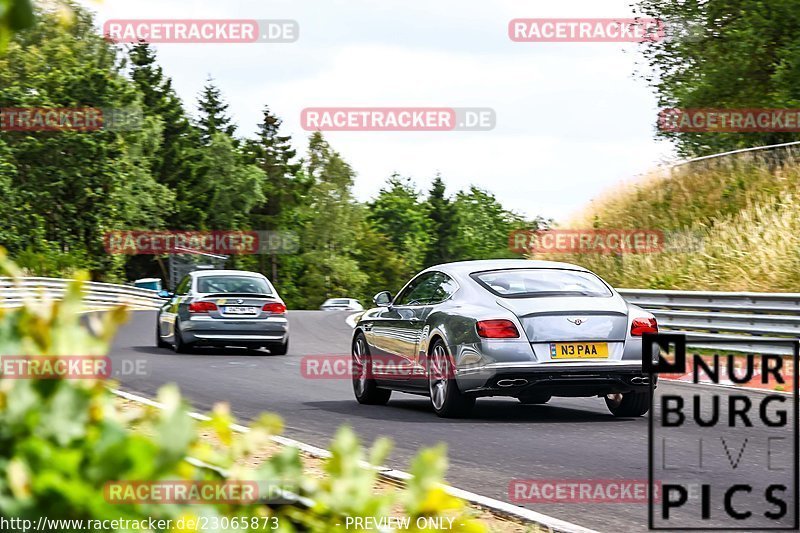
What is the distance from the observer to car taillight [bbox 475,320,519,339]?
419 inches

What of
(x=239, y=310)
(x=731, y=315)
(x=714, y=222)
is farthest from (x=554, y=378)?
(x=714, y=222)

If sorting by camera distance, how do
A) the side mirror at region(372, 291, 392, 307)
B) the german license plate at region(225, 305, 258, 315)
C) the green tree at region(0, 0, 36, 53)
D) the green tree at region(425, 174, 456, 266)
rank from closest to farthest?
the green tree at region(0, 0, 36, 53), the side mirror at region(372, 291, 392, 307), the german license plate at region(225, 305, 258, 315), the green tree at region(425, 174, 456, 266)

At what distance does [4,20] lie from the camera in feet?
5.98

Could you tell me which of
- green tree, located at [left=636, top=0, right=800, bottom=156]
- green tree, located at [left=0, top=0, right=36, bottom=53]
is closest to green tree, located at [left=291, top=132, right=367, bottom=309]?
green tree, located at [left=636, top=0, right=800, bottom=156]

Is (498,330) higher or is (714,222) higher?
(714,222)

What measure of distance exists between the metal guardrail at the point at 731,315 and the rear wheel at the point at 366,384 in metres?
4.73

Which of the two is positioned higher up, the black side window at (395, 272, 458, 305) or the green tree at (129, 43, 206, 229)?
the green tree at (129, 43, 206, 229)

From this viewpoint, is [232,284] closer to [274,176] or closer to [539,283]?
[539,283]

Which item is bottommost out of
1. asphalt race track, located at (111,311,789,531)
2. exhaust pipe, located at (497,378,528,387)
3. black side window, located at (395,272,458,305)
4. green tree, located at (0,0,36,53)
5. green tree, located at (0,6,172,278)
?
asphalt race track, located at (111,311,789,531)

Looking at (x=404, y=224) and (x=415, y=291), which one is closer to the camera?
(x=415, y=291)

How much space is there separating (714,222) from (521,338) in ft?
59.8

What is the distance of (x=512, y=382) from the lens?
34.7ft

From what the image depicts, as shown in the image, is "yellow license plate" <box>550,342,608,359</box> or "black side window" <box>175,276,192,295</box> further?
"black side window" <box>175,276,192,295</box>

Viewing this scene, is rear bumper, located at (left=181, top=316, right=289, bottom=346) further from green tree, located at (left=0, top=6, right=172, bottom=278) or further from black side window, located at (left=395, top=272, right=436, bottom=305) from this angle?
green tree, located at (left=0, top=6, right=172, bottom=278)
